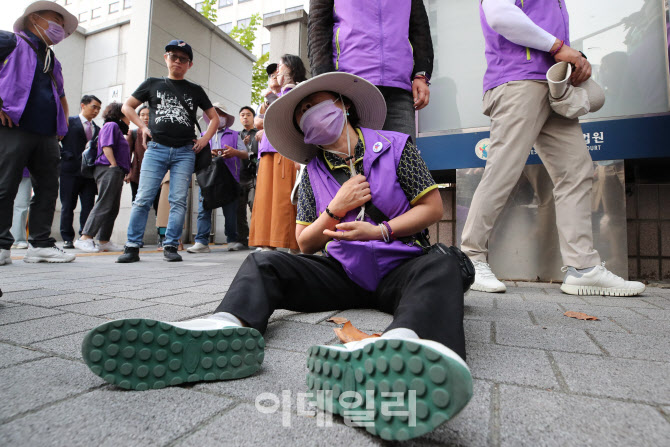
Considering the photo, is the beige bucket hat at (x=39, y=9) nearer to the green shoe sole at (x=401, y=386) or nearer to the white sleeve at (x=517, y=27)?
the white sleeve at (x=517, y=27)

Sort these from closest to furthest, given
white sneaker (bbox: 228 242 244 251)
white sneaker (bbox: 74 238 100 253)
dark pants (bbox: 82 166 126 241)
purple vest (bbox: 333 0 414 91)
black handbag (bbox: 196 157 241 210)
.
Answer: purple vest (bbox: 333 0 414 91) → black handbag (bbox: 196 157 241 210) → dark pants (bbox: 82 166 126 241) → white sneaker (bbox: 74 238 100 253) → white sneaker (bbox: 228 242 244 251)

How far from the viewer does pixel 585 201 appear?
107 inches

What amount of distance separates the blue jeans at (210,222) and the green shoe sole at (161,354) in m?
5.22

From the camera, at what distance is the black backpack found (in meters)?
5.87

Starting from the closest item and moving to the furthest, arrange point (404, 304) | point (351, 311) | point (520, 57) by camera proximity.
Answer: point (404, 304)
point (351, 311)
point (520, 57)

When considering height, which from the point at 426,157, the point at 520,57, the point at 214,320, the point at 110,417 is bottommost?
the point at 110,417

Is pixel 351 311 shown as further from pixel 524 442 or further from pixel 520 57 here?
pixel 520 57

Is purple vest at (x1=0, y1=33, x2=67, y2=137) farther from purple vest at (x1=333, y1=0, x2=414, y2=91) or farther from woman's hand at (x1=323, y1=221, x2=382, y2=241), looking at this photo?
woman's hand at (x1=323, y1=221, x2=382, y2=241)

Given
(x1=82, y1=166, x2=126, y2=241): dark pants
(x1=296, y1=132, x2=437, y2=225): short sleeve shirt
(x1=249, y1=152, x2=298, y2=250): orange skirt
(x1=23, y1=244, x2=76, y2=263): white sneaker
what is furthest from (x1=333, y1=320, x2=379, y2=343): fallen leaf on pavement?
(x1=82, y1=166, x2=126, y2=241): dark pants

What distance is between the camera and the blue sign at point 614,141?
3160mm

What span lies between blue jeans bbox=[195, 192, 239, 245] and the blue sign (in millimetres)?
3698

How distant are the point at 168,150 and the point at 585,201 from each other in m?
4.00

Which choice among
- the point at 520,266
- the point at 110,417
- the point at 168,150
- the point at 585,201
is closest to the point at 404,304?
the point at 110,417

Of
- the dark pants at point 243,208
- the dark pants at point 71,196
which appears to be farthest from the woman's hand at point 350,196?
the dark pants at point 71,196
